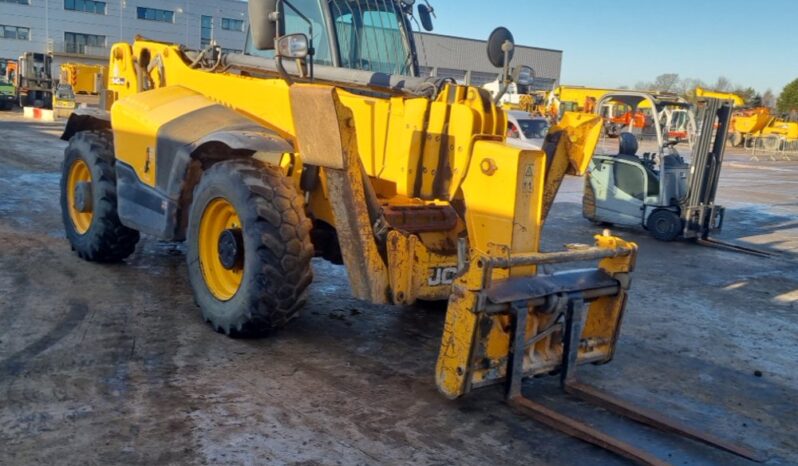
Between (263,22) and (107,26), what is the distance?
57337 millimetres

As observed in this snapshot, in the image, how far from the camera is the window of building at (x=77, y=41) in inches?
2196

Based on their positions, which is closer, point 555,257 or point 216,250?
point 555,257

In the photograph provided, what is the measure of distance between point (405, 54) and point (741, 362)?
3.55 meters

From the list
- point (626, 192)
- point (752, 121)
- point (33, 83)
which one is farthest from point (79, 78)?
point (752, 121)

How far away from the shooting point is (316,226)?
5660mm

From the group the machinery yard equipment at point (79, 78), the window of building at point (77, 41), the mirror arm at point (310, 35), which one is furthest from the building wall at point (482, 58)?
the mirror arm at point (310, 35)

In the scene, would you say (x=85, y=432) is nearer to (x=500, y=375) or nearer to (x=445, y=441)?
(x=445, y=441)

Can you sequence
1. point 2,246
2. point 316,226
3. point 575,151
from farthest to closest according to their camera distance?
point 2,246 → point 316,226 → point 575,151

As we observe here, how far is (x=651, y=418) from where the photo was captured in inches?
170

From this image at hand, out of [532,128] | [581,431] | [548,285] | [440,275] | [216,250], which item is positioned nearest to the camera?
[581,431]

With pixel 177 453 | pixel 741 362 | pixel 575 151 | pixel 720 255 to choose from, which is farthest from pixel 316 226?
pixel 720 255

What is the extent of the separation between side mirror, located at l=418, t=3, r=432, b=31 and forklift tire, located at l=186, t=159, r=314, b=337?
2.04 metres

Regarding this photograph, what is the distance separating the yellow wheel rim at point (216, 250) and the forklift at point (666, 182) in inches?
302

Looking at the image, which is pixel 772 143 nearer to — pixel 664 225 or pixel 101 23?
pixel 664 225
